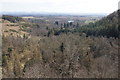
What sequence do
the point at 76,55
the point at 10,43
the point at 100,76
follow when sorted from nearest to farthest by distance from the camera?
the point at 100,76, the point at 76,55, the point at 10,43

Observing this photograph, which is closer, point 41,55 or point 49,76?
point 49,76

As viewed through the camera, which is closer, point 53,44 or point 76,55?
point 76,55

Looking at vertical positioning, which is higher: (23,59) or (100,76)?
(100,76)

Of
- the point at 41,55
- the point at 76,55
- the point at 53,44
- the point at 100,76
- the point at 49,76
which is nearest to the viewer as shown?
the point at 100,76

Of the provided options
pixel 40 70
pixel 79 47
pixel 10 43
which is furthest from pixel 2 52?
pixel 40 70

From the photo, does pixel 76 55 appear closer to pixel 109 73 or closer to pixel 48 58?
pixel 48 58

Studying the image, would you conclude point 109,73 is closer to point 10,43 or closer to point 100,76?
point 100,76

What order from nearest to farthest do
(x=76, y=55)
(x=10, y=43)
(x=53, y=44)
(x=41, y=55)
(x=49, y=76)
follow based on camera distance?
(x=49, y=76) → (x=76, y=55) → (x=41, y=55) → (x=53, y=44) → (x=10, y=43)

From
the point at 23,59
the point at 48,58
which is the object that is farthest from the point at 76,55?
the point at 23,59

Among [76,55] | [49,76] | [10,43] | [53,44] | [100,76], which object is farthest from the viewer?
[10,43]
